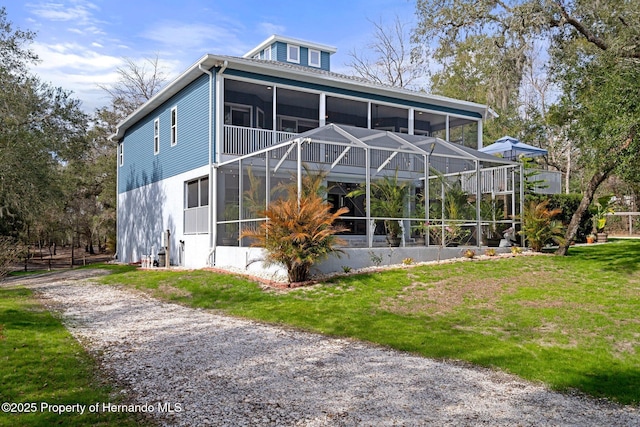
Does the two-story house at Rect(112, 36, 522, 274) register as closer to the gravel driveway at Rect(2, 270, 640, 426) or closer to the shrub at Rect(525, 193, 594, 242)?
the shrub at Rect(525, 193, 594, 242)

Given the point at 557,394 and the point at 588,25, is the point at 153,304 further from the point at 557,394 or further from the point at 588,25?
the point at 588,25

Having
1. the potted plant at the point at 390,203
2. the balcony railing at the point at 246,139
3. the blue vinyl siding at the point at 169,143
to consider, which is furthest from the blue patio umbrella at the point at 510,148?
the blue vinyl siding at the point at 169,143

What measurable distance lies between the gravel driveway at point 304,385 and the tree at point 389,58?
27829mm

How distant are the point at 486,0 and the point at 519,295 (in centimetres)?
781

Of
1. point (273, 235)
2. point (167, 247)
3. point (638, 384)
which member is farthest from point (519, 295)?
point (167, 247)

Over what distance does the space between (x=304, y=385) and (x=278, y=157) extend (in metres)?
9.50

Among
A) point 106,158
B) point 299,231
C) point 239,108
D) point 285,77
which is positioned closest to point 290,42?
point 239,108

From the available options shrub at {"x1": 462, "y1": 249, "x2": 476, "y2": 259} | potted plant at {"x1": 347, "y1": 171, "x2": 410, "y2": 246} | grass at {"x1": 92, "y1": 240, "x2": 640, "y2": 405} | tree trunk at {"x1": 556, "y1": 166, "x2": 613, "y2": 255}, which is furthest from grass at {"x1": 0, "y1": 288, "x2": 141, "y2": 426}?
tree trunk at {"x1": 556, "y1": 166, "x2": 613, "y2": 255}

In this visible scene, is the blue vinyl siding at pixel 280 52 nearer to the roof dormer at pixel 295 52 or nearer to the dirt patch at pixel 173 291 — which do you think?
the roof dormer at pixel 295 52

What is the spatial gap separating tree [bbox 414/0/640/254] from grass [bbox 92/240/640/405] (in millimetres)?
2722

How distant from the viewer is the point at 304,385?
5086 mm

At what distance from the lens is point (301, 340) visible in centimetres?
709

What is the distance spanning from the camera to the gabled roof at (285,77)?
15.2 meters

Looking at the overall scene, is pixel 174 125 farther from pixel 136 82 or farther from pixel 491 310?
pixel 136 82
